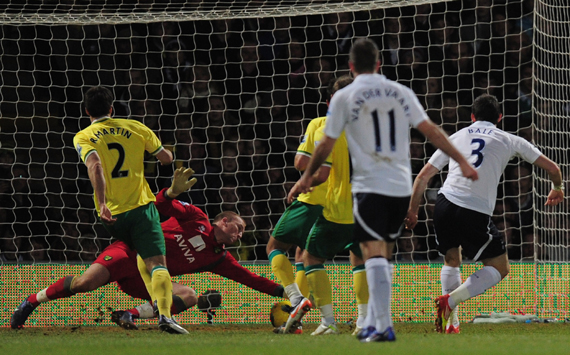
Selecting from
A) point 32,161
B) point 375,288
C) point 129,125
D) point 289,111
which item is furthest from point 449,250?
point 32,161

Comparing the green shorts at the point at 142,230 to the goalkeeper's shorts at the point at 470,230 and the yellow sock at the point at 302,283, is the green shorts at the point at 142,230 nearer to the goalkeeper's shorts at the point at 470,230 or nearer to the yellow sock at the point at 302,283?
the yellow sock at the point at 302,283

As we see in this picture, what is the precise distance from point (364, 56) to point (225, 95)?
22.1 feet

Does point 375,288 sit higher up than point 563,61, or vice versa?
point 563,61

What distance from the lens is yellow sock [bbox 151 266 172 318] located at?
16.2ft

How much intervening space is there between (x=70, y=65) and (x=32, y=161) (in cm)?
150

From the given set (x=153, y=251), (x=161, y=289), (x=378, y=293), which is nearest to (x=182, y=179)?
(x=153, y=251)

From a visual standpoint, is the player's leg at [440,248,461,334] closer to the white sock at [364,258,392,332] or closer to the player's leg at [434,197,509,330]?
the player's leg at [434,197,509,330]

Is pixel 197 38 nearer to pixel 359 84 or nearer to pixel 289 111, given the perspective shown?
pixel 289 111

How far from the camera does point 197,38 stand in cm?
1087

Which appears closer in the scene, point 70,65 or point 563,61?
point 563,61

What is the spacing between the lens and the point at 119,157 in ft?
17.0

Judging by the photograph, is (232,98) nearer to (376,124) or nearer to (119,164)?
(119,164)

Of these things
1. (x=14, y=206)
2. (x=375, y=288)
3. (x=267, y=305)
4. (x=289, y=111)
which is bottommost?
(x=267, y=305)

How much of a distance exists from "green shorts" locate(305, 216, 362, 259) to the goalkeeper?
3.13 feet
